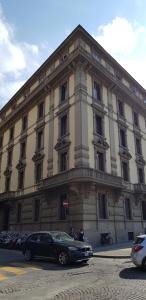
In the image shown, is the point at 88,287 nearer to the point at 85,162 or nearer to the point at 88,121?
the point at 85,162

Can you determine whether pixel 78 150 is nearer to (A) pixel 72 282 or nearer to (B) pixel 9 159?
(A) pixel 72 282

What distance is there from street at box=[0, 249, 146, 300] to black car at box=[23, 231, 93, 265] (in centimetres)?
48

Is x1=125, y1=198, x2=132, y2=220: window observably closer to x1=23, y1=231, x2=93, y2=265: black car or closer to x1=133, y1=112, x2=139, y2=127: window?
x1=133, y1=112, x2=139, y2=127: window

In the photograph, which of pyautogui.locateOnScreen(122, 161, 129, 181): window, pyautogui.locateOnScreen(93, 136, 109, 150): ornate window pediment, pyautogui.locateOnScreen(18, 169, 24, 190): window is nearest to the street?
pyautogui.locateOnScreen(93, 136, 109, 150): ornate window pediment

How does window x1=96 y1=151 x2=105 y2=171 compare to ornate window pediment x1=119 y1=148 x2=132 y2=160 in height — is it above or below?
below

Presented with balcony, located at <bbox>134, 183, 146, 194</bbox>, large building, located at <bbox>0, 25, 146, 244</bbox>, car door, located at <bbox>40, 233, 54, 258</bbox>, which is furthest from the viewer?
balcony, located at <bbox>134, 183, 146, 194</bbox>

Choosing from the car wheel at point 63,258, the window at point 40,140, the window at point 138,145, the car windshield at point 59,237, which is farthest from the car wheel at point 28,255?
the window at point 138,145

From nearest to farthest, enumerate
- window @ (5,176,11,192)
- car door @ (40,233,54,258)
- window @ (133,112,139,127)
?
car door @ (40,233,54,258), window @ (133,112,139,127), window @ (5,176,11,192)

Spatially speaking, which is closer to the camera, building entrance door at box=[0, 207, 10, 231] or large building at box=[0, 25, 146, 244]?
large building at box=[0, 25, 146, 244]

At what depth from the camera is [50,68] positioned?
28531 mm

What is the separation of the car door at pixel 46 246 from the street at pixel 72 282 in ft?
3.68

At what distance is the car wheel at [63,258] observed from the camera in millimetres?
11134

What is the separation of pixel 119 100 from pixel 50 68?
28.3 ft

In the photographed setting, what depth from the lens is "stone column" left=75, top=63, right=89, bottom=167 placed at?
20.2m
